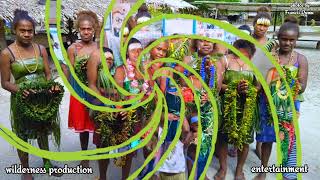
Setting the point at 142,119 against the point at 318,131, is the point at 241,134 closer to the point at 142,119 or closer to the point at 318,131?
the point at 142,119

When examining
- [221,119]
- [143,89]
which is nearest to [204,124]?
[221,119]

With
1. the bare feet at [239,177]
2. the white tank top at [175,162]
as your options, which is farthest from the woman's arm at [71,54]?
the bare feet at [239,177]

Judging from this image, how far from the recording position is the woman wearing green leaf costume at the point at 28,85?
2885 millimetres

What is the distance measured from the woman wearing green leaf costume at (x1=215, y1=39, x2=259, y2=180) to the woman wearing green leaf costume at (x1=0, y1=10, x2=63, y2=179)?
1489 mm

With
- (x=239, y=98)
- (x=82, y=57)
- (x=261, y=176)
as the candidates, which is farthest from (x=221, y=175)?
(x=82, y=57)

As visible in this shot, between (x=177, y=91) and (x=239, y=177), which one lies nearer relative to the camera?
(x=177, y=91)

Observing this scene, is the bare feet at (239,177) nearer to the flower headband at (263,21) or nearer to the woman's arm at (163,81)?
the woman's arm at (163,81)

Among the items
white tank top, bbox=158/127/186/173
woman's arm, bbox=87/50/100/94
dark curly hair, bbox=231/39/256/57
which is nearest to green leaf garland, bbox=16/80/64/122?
woman's arm, bbox=87/50/100/94

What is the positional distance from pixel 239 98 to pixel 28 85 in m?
1.82

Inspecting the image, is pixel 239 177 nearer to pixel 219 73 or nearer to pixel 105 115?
pixel 219 73

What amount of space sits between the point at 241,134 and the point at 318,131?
234cm

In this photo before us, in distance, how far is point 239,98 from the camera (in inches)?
115

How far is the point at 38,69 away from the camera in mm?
3023

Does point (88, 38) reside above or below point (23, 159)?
above
